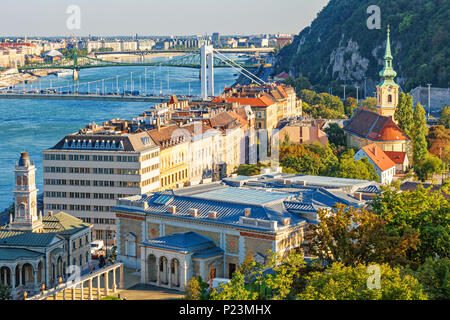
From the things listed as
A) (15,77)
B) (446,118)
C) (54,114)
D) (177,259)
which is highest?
(15,77)

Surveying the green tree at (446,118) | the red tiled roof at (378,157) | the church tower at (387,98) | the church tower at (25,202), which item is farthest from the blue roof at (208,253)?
the green tree at (446,118)

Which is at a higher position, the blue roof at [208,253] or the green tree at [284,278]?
the green tree at [284,278]

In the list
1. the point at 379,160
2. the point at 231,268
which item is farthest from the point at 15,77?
the point at 231,268

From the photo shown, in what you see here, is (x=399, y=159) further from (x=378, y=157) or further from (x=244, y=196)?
(x=244, y=196)

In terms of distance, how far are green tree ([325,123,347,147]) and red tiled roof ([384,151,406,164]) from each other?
4.61 m

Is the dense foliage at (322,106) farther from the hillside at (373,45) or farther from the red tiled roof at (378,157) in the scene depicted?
the red tiled roof at (378,157)

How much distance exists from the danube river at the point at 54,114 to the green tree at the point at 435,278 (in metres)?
22.6

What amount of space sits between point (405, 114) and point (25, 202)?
2363 cm

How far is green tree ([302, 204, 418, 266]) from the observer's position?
17500mm

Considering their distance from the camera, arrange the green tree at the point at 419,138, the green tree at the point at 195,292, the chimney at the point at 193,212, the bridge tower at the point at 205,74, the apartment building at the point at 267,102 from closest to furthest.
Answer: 1. the green tree at the point at 195,292
2. the chimney at the point at 193,212
3. the green tree at the point at 419,138
4. the apartment building at the point at 267,102
5. the bridge tower at the point at 205,74

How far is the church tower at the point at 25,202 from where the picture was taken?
22.6m

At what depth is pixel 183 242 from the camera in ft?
65.7

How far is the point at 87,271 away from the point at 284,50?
81.7 m
